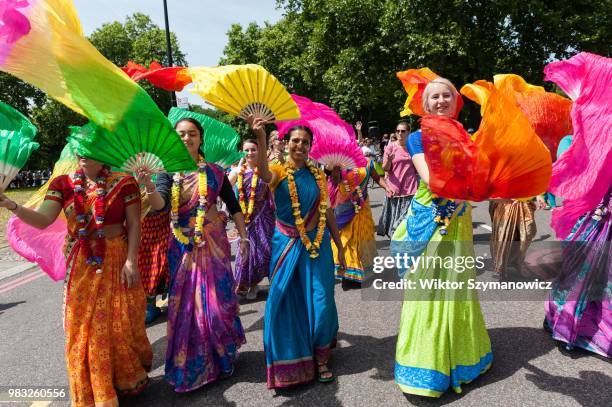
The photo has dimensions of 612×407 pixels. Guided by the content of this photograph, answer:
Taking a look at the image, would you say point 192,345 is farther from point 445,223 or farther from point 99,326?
point 445,223

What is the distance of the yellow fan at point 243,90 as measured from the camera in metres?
2.36

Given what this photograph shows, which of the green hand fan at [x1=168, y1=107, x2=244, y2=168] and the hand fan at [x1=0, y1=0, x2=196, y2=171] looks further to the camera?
the green hand fan at [x1=168, y1=107, x2=244, y2=168]

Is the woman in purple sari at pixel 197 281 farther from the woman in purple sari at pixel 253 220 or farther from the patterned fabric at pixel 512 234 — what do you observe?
Answer: the patterned fabric at pixel 512 234

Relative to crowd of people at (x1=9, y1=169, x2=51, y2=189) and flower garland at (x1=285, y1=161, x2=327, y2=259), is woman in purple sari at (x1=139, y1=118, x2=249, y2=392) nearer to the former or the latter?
flower garland at (x1=285, y1=161, x2=327, y2=259)

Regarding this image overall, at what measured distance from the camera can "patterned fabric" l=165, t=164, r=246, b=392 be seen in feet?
9.68

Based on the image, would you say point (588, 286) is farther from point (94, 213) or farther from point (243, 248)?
point (94, 213)

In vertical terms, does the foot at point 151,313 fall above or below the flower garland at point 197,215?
below

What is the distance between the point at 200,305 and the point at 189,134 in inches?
47.1

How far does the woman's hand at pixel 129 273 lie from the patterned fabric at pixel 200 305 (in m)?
0.40

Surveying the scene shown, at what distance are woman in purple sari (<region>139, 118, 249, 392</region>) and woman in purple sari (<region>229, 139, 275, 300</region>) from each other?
5.81 feet

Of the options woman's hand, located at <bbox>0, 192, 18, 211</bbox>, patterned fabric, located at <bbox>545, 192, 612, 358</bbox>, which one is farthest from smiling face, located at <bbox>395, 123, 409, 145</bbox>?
woman's hand, located at <bbox>0, 192, 18, 211</bbox>

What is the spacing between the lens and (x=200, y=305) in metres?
3.01

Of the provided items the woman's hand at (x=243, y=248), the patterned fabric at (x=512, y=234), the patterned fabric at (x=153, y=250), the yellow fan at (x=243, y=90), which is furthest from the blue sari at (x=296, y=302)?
the patterned fabric at (x=512, y=234)

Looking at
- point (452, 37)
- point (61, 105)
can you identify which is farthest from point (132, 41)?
point (452, 37)
